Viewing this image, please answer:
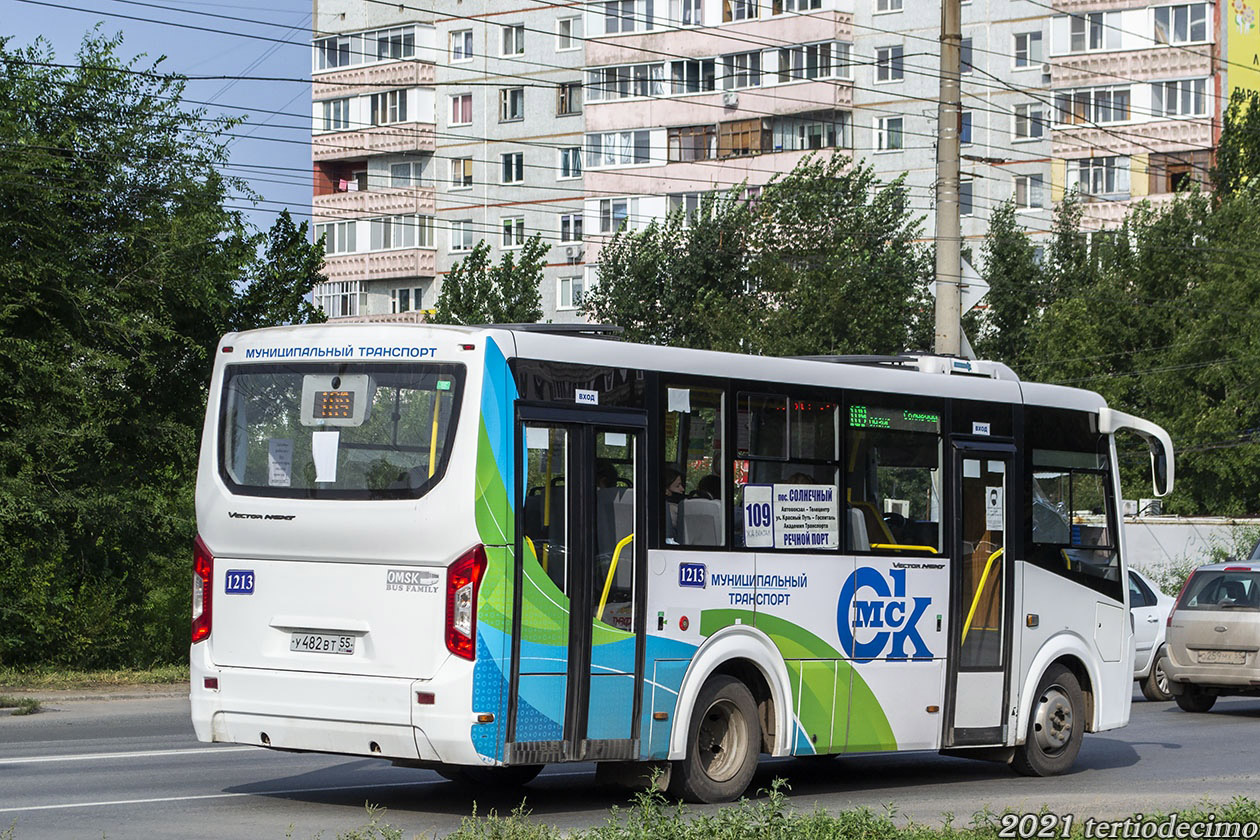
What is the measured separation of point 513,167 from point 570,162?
9.03 feet

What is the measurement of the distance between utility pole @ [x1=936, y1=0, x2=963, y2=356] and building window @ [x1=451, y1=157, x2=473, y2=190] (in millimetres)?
55868

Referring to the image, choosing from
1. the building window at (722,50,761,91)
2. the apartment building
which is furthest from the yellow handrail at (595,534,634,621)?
the building window at (722,50,761,91)

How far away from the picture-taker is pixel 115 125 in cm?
2514

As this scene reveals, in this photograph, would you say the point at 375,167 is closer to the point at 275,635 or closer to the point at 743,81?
the point at 743,81

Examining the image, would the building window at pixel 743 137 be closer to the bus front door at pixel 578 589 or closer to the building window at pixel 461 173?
the building window at pixel 461 173

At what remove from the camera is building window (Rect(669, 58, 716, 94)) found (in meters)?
69.4

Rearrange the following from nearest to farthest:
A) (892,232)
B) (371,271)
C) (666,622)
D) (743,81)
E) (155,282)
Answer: (666,622), (155,282), (892,232), (743,81), (371,271)

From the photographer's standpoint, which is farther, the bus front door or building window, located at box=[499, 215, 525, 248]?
building window, located at box=[499, 215, 525, 248]

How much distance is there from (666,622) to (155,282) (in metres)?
14.7

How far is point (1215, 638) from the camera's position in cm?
2197

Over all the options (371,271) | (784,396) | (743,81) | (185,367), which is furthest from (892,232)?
(784,396)

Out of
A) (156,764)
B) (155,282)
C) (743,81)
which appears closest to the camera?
(156,764)

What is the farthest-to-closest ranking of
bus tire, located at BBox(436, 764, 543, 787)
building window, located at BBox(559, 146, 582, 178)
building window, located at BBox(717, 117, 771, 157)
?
building window, located at BBox(559, 146, 582, 178) < building window, located at BBox(717, 117, 771, 157) < bus tire, located at BBox(436, 764, 543, 787)

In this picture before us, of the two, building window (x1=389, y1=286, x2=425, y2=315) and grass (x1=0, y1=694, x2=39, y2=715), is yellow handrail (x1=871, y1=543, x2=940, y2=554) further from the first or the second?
building window (x1=389, y1=286, x2=425, y2=315)
